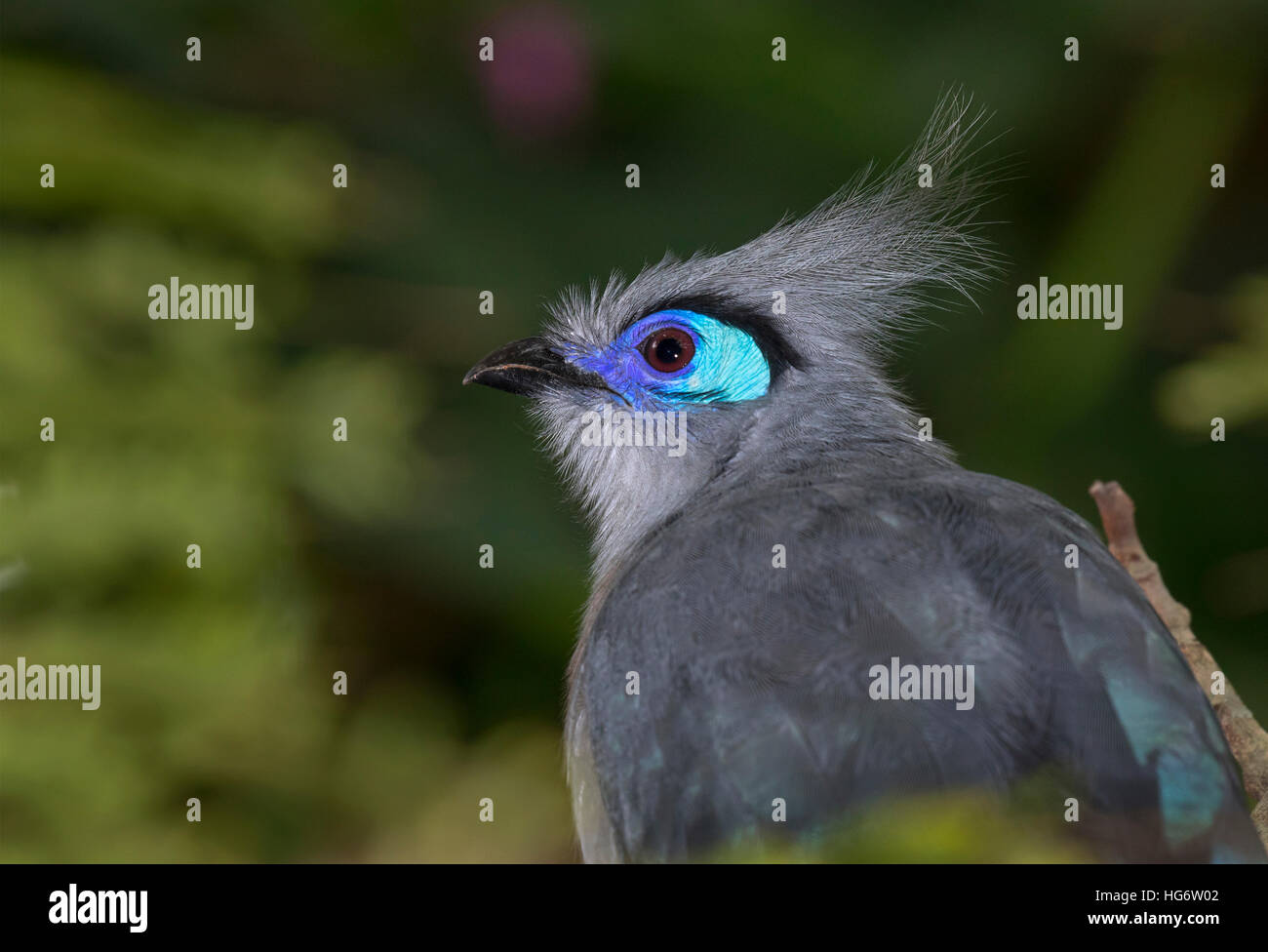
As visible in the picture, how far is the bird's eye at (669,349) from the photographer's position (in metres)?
4.81

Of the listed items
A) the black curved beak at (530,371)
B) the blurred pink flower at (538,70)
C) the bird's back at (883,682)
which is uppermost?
the blurred pink flower at (538,70)

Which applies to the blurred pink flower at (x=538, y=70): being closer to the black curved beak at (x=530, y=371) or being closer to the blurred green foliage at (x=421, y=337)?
the blurred green foliage at (x=421, y=337)

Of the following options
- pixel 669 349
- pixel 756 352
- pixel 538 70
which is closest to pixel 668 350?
pixel 669 349

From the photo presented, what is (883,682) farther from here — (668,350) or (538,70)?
(538,70)

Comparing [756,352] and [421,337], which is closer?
[756,352]

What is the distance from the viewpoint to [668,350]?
15.9ft

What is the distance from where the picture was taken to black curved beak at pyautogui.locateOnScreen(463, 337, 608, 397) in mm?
4930

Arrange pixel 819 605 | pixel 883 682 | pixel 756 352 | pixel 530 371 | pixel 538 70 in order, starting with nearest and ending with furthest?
pixel 883 682, pixel 819 605, pixel 756 352, pixel 530 371, pixel 538 70

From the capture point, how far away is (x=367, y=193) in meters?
6.88

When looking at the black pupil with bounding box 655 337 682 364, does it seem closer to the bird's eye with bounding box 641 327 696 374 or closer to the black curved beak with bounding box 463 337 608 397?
the bird's eye with bounding box 641 327 696 374

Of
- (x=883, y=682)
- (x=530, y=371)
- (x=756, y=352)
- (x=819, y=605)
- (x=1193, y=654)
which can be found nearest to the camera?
(x=883, y=682)

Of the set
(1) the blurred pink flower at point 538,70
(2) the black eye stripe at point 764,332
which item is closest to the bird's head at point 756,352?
(2) the black eye stripe at point 764,332

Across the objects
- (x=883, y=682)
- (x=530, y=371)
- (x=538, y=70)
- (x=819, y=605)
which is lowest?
(x=883, y=682)

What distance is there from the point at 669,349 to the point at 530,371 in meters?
0.49
